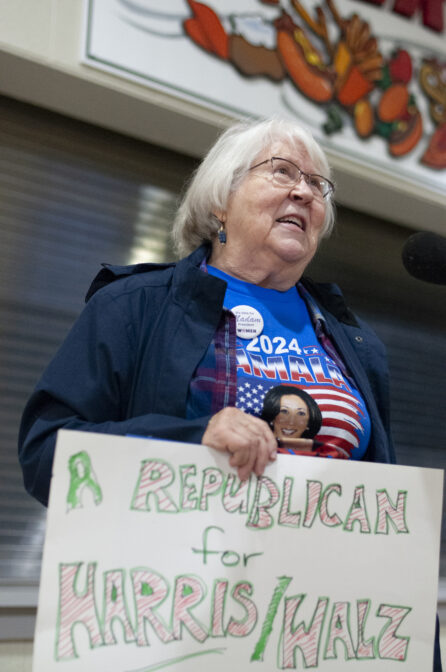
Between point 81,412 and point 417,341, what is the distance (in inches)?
83.4

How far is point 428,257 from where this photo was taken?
0.82m

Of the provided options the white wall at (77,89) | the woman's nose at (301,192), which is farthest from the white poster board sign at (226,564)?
the white wall at (77,89)

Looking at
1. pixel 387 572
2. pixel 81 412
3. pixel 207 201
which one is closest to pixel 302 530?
pixel 387 572

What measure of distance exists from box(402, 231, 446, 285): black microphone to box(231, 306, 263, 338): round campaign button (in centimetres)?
28

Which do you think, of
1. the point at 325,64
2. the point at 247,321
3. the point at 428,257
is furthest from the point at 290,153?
the point at 325,64

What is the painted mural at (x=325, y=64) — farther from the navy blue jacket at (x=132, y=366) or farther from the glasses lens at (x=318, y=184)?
the navy blue jacket at (x=132, y=366)

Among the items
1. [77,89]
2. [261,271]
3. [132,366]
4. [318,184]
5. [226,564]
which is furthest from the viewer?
[77,89]

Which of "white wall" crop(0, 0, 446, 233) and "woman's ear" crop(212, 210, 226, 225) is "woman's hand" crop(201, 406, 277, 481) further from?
"white wall" crop(0, 0, 446, 233)

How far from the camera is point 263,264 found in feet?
3.76

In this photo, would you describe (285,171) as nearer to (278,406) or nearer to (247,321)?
(247,321)

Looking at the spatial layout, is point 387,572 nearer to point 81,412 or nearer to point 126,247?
point 81,412

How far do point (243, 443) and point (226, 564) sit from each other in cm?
13

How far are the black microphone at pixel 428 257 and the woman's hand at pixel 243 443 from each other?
289mm

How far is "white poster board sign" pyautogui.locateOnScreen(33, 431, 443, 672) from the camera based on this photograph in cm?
65
